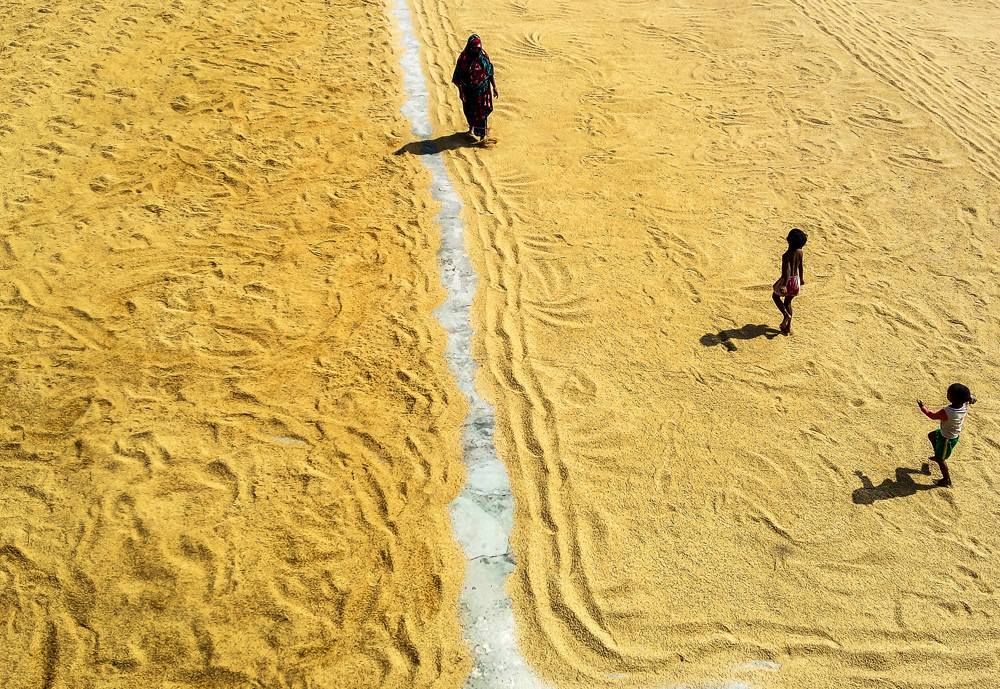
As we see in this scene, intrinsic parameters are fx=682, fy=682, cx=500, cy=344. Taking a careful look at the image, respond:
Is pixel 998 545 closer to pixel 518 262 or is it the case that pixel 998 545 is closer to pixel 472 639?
pixel 472 639

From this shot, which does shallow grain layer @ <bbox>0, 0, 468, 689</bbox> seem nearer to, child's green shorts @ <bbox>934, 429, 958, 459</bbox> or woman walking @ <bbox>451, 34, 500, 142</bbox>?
woman walking @ <bbox>451, 34, 500, 142</bbox>

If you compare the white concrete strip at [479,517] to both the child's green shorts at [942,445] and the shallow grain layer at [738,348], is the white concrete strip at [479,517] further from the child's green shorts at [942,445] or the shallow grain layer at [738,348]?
the child's green shorts at [942,445]

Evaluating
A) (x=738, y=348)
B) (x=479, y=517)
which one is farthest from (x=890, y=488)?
(x=479, y=517)

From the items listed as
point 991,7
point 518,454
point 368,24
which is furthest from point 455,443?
point 991,7

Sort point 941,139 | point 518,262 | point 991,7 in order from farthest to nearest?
point 991,7 < point 941,139 < point 518,262

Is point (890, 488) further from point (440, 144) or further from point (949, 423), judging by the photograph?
point (440, 144)

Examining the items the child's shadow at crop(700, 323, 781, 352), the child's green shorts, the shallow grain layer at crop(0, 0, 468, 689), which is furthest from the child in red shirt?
the shallow grain layer at crop(0, 0, 468, 689)

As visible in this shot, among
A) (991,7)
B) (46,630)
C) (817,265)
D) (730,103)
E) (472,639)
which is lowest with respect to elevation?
(46,630)
